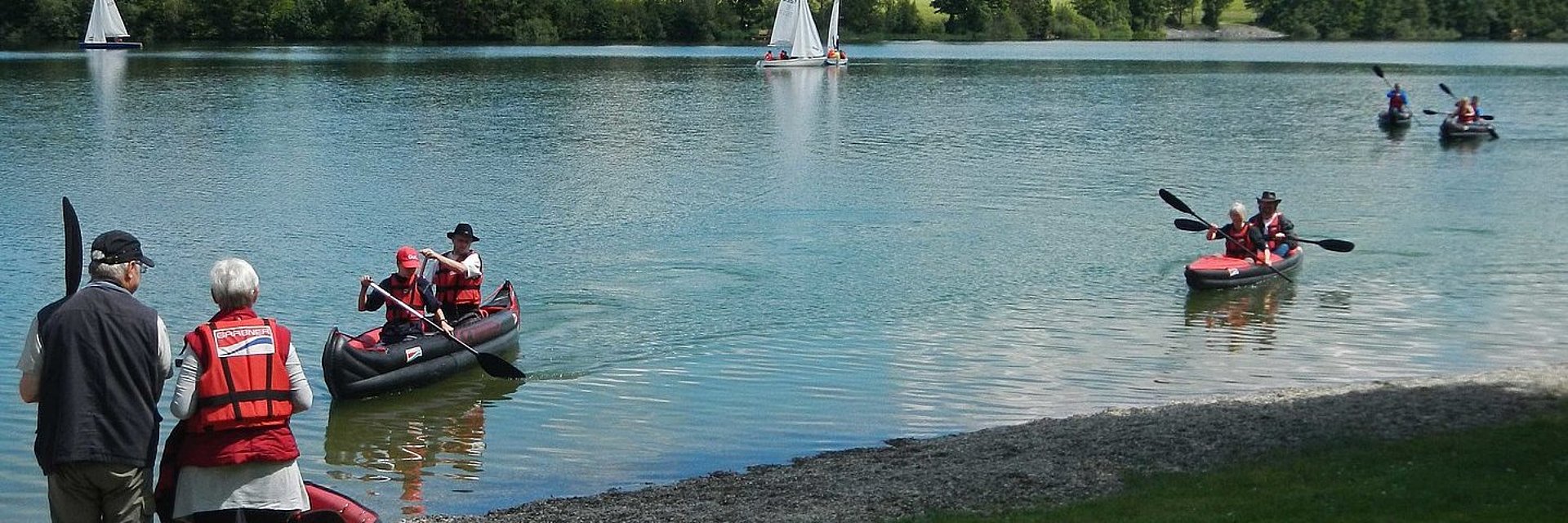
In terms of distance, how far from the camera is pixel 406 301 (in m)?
16.5

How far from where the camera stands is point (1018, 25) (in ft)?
441

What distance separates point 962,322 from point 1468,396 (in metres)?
7.81

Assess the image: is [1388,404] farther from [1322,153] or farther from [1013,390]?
[1322,153]

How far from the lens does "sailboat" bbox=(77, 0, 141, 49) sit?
318 feet

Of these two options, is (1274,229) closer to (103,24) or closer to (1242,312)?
(1242,312)

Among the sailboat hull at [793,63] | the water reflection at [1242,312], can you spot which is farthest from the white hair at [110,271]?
the sailboat hull at [793,63]

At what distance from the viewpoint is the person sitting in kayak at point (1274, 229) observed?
23469 mm

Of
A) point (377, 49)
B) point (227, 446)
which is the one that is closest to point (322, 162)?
point (227, 446)

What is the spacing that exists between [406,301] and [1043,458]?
7477 mm

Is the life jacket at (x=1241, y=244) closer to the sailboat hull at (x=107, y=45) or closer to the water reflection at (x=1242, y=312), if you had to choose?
the water reflection at (x=1242, y=312)

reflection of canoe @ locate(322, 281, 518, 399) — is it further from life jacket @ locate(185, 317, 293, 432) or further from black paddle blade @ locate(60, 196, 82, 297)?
life jacket @ locate(185, 317, 293, 432)

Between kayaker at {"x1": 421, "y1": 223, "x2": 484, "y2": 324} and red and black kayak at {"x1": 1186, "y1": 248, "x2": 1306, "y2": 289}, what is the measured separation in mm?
10015

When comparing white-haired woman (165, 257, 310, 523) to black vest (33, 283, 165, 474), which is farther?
white-haired woman (165, 257, 310, 523)

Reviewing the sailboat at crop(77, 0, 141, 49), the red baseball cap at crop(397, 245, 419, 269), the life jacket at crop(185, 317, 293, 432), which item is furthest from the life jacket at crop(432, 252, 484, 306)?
the sailboat at crop(77, 0, 141, 49)
